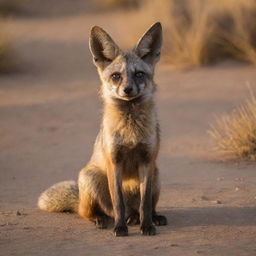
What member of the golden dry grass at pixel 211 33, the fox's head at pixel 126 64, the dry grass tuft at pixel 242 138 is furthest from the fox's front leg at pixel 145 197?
the golden dry grass at pixel 211 33

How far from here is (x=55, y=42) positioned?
19641mm

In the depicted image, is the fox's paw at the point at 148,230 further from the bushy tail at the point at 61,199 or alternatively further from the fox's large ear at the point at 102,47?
the fox's large ear at the point at 102,47

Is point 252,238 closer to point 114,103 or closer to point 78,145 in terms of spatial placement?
point 114,103

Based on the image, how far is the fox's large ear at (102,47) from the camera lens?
23.1 feet

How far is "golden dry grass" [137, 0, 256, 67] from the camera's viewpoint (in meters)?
16.5

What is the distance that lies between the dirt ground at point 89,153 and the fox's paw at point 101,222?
78mm

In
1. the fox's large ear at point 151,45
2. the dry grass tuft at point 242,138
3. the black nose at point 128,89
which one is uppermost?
the fox's large ear at point 151,45

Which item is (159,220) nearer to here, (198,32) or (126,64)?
(126,64)

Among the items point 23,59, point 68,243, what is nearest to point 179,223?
point 68,243

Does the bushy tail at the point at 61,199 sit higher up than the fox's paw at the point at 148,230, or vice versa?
the bushy tail at the point at 61,199

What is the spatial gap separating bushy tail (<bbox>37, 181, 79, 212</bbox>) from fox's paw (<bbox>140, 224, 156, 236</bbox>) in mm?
1234

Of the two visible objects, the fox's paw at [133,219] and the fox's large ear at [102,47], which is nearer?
the fox's large ear at [102,47]

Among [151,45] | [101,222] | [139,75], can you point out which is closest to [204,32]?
[151,45]

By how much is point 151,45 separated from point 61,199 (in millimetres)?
2108
